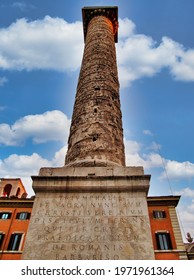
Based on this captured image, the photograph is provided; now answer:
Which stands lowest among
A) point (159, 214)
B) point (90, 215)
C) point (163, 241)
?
point (90, 215)

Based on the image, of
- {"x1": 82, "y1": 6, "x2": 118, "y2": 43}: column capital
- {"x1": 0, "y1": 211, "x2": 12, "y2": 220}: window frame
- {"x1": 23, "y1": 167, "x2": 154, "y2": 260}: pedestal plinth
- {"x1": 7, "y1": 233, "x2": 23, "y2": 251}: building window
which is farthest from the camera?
{"x1": 0, "y1": 211, "x2": 12, "y2": 220}: window frame

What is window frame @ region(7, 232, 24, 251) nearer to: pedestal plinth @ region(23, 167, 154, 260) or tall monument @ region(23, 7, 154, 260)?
tall monument @ region(23, 7, 154, 260)

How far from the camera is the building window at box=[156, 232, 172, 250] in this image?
14637 mm

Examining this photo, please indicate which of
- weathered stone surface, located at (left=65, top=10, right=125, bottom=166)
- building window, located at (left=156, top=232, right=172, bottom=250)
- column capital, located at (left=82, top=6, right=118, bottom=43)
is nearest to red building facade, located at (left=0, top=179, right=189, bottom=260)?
building window, located at (left=156, top=232, right=172, bottom=250)

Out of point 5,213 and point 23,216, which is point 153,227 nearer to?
point 23,216

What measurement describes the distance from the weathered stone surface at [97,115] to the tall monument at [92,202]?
0.02 meters

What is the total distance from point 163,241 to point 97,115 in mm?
12979

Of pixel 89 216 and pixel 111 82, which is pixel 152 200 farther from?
pixel 89 216

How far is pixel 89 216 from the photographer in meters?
3.36

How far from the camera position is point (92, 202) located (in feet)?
11.6

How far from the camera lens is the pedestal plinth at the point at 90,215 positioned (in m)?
3.02

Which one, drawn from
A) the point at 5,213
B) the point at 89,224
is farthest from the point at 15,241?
the point at 89,224

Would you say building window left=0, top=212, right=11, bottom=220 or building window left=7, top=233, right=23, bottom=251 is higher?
building window left=0, top=212, right=11, bottom=220
